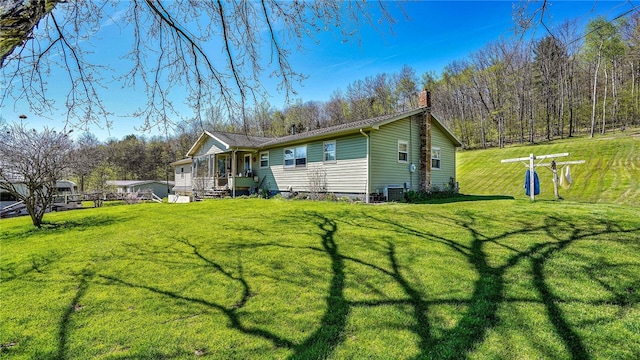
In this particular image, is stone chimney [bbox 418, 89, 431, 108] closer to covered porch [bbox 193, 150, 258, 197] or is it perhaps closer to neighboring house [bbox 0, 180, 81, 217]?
covered porch [bbox 193, 150, 258, 197]

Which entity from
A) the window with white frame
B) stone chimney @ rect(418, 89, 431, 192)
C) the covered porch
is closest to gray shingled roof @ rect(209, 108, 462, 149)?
stone chimney @ rect(418, 89, 431, 192)

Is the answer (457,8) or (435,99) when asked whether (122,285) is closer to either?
(457,8)

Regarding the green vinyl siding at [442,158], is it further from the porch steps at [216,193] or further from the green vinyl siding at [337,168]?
the porch steps at [216,193]

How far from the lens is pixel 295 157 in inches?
658

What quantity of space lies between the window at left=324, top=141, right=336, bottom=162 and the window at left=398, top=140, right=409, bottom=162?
324cm

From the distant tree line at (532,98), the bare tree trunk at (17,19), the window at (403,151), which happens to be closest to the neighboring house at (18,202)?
the bare tree trunk at (17,19)

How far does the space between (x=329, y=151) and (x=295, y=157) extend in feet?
8.73

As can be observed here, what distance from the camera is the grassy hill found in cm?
1617

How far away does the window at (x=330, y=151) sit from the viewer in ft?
47.9

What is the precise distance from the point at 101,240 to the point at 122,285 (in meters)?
3.46

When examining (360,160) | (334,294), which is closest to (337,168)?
(360,160)

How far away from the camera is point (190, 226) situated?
801cm

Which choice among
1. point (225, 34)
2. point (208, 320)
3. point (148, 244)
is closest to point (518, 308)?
point (208, 320)

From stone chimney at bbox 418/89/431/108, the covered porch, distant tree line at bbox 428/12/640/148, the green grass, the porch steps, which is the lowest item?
the green grass
